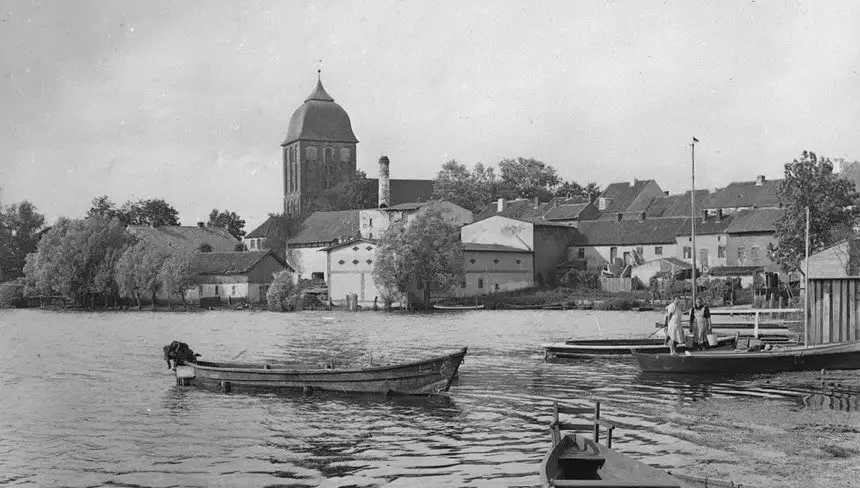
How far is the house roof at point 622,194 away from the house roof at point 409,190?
4924 cm

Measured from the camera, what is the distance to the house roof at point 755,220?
8000cm

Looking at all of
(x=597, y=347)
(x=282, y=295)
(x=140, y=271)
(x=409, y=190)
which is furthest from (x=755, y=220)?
(x=409, y=190)

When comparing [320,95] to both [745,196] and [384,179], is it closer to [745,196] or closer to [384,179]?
[384,179]

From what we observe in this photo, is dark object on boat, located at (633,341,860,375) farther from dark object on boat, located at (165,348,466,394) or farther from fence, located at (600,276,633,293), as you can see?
fence, located at (600,276,633,293)

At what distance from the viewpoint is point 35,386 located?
31.5 metres

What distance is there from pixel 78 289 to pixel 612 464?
95.7m

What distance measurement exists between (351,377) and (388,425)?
177 inches

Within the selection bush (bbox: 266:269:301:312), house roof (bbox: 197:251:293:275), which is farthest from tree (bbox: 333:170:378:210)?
bush (bbox: 266:269:301:312)

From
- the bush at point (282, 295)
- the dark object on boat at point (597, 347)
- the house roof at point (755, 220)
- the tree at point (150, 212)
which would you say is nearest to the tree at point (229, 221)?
the tree at point (150, 212)

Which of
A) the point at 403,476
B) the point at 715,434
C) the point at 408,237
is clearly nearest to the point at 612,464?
the point at 403,476

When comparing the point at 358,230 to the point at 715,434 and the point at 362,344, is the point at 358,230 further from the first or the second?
the point at 715,434

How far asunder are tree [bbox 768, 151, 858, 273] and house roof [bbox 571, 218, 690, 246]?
104ft

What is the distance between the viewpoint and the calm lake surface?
688 inches

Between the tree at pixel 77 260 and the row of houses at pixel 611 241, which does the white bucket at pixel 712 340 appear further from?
the tree at pixel 77 260
